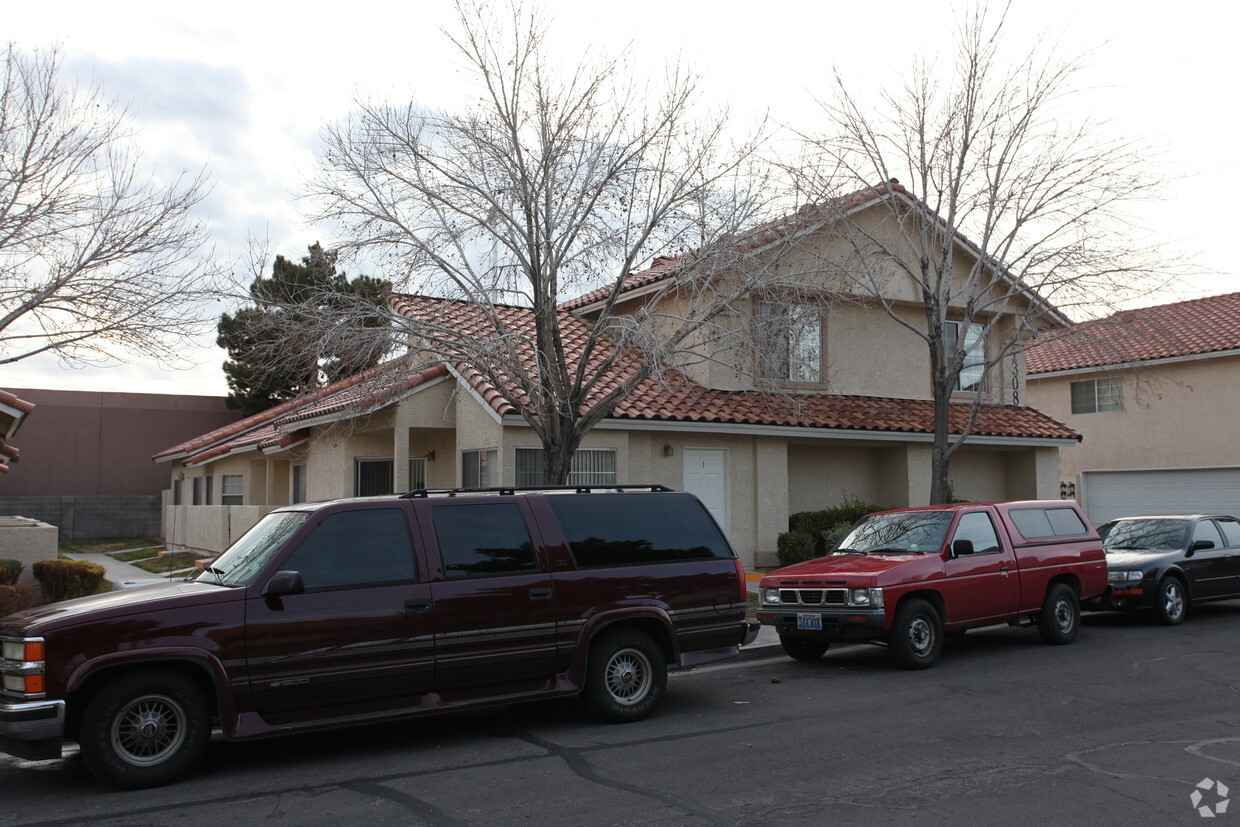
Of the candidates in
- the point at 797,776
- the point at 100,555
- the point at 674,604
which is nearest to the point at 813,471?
the point at 674,604

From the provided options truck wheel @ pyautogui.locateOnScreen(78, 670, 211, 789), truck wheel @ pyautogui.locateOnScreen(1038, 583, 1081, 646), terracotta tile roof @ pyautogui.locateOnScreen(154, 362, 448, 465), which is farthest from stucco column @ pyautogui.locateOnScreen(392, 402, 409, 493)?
truck wheel @ pyautogui.locateOnScreen(78, 670, 211, 789)

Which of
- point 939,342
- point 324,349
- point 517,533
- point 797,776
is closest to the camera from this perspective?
point 797,776

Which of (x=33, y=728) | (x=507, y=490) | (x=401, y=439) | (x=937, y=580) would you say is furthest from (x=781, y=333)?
(x=33, y=728)

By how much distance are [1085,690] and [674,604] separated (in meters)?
4.04

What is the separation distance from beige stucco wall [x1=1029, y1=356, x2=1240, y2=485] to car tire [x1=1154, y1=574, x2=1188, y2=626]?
11.1 m

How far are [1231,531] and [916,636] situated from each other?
747 centimetres

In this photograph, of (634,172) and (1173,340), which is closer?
(634,172)

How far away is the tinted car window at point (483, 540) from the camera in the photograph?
7805mm

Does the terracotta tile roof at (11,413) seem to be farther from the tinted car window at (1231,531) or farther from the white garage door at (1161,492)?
the white garage door at (1161,492)

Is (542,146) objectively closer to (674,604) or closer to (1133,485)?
(674,604)

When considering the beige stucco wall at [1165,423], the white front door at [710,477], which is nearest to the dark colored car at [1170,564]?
the white front door at [710,477]

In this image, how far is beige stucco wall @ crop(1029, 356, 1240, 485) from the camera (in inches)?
988

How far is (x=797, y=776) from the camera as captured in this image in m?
6.66

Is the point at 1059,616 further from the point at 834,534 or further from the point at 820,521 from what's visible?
the point at 820,521
